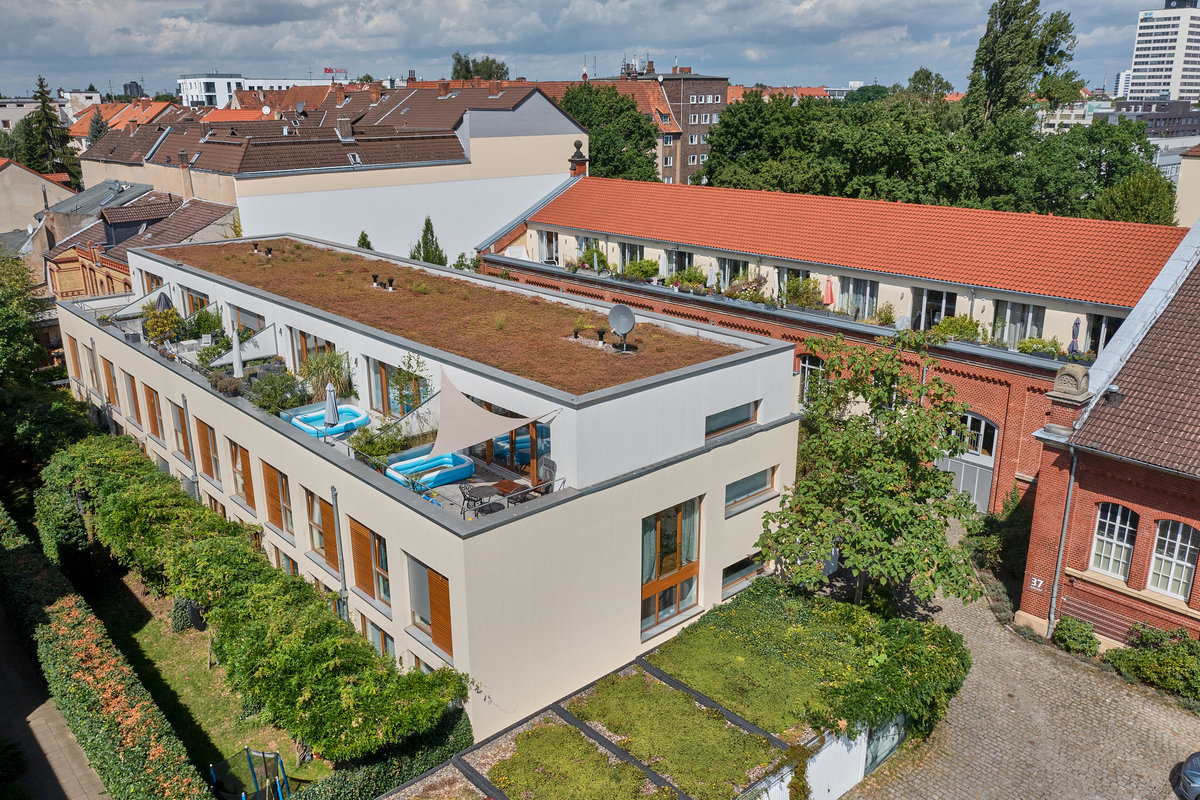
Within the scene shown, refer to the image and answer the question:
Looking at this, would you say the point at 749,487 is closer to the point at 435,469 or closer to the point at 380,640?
the point at 435,469

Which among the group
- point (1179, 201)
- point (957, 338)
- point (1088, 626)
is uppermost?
point (1179, 201)

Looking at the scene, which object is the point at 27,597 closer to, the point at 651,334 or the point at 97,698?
the point at 97,698

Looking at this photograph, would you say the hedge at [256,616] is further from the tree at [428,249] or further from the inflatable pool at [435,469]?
the tree at [428,249]

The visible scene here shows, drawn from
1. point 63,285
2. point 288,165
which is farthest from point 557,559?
point 63,285

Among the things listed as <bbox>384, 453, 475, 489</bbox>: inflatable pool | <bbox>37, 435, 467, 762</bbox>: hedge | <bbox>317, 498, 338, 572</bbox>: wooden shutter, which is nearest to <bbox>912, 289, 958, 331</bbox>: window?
<bbox>384, 453, 475, 489</bbox>: inflatable pool

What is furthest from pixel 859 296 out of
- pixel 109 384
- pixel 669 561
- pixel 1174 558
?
pixel 109 384

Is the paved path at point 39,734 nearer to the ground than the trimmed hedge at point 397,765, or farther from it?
nearer to the ground

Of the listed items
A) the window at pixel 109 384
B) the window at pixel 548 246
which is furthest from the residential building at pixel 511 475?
the window at pixel 548 246
